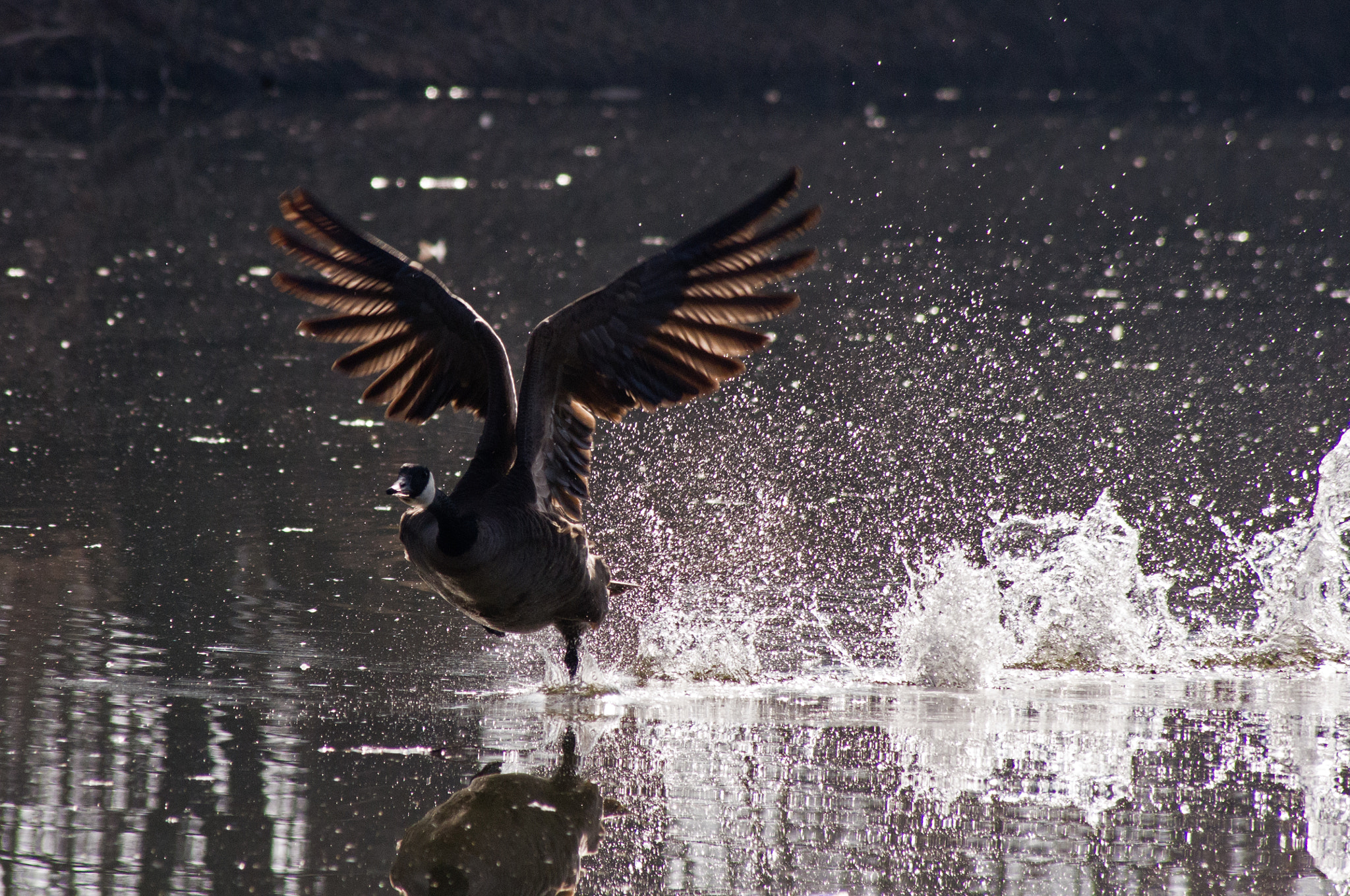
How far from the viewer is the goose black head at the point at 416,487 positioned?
224 inches

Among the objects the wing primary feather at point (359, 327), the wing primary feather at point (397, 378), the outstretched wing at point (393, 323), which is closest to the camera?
the outstretched wing at point (393, 323)

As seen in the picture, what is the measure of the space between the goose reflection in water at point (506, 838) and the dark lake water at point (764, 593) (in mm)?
93

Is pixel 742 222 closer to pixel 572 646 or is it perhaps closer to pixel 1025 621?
pixel 572 646

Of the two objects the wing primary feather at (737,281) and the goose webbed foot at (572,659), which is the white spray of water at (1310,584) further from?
the goose webbed foot at (572,659)

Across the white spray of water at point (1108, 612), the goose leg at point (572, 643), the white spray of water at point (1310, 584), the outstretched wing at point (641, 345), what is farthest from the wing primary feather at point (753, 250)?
the white spray of water at point (1310, 584)

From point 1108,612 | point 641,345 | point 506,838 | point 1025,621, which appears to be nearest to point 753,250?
point 641,345

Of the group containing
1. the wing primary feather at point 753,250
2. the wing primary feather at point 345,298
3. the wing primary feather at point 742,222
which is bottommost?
the wing primary feather at point 345,298

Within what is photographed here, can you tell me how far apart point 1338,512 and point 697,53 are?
133 ft

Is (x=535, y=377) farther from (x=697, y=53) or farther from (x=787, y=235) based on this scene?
(x=697, y=53)

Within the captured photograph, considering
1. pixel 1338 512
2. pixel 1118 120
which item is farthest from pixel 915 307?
pixel 1118 120

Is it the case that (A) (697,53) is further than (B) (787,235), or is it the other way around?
(A) (697,53)

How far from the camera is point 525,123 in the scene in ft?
116

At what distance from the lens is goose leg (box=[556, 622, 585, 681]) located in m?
6.61

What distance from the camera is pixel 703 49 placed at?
152 feet
